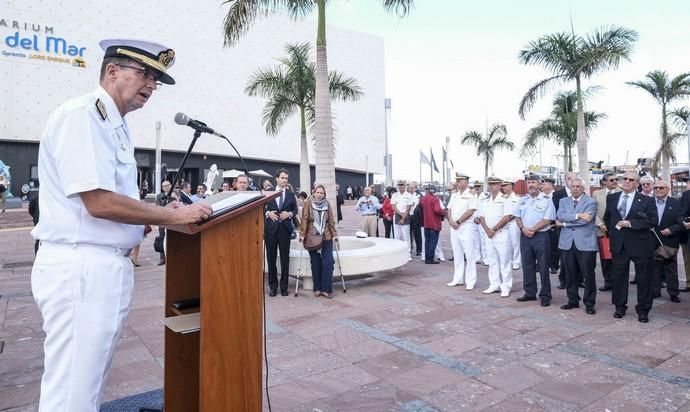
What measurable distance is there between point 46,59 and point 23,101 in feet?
9.79

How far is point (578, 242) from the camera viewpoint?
19.3ft

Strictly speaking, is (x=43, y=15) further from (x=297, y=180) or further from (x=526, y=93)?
(x=526, y=93)

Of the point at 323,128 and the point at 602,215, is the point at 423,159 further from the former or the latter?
the point at 602,215

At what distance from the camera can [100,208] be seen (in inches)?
64.7

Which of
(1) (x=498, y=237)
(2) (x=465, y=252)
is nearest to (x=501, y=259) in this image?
(1) (x=498, y=237)

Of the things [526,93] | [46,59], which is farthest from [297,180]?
[526,93]

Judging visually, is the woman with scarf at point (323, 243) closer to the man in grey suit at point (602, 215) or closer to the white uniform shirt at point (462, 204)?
the white uniform shirt at point (462, 204)

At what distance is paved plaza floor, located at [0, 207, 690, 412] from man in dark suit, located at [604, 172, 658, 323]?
281 millimetres

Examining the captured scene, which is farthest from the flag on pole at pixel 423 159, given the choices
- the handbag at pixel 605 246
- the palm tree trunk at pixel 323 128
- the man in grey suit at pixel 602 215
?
the handbag at pixel 605 246

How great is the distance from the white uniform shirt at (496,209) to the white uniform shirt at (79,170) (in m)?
6.23

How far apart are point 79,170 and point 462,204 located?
22.1 ft

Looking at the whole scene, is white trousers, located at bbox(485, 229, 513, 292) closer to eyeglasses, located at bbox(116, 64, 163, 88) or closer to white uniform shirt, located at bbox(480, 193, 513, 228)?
white uniform shirt, located at bbox(480, 193, 513, 228)

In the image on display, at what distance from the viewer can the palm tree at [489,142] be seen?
82.8 ft

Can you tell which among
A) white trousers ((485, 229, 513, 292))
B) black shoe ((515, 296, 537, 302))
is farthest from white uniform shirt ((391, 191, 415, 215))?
black shoe ((515, 296, 537, 302))
